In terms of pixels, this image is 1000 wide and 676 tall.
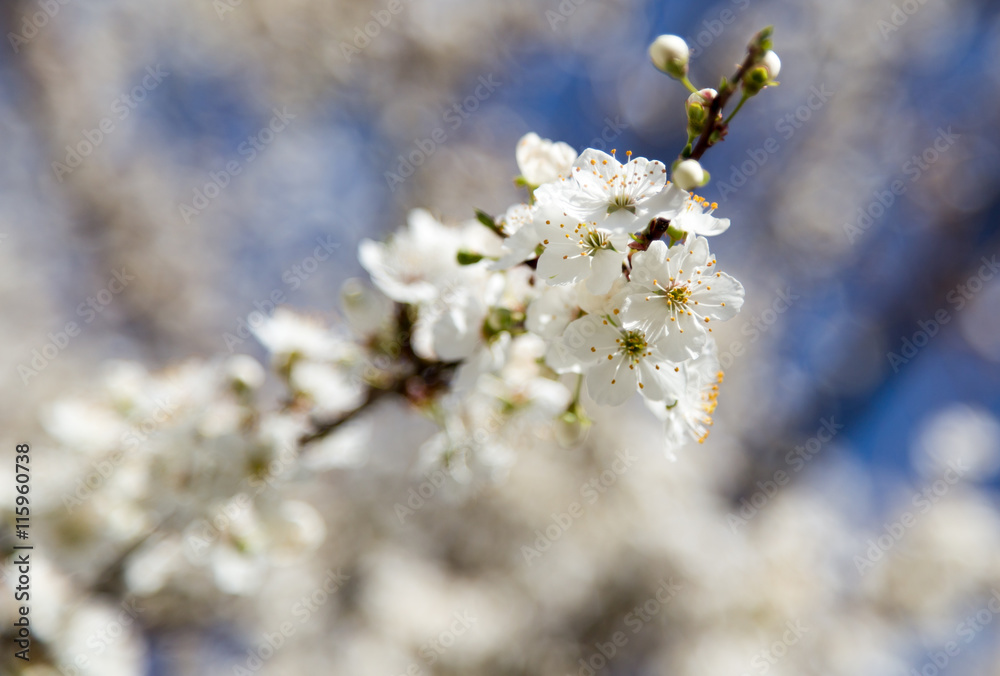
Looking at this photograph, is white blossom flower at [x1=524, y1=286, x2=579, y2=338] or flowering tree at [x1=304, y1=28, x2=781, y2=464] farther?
white blossom flower at [x1=524, y1=286, x2=579, y2=338]

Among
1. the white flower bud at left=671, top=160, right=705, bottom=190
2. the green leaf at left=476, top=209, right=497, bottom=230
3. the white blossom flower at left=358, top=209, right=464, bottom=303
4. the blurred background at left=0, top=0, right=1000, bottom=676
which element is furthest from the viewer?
the blurred background at left=0, top=0, right=1000, bottom=676

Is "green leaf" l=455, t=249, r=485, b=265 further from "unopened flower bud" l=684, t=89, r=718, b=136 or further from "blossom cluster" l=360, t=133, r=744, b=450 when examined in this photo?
"unopened flower bud" l=684, t=89, r=718, b=136

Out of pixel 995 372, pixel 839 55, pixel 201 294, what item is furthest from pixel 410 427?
pixel 995 372

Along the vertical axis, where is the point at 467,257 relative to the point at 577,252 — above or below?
below

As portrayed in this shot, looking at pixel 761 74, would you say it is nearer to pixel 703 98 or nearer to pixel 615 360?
pixel 703 98

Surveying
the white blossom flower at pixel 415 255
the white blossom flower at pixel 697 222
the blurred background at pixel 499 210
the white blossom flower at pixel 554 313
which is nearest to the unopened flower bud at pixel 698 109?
the white blossom flower at pixel 697 222

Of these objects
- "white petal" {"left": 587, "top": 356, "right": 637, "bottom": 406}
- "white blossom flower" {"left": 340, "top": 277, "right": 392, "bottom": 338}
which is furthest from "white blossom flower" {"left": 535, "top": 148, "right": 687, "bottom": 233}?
"white blossom flower" {"left": 340, "top": 277, "right": 392, "bottom": 338}

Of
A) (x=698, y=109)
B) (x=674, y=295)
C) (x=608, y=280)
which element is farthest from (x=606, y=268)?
(x=698, y=109)
